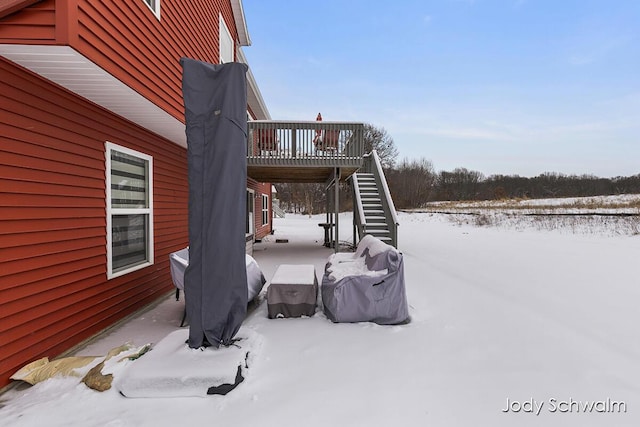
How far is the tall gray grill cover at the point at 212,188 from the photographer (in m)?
2.50

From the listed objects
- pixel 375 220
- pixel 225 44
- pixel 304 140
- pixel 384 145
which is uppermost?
pixel 384 145

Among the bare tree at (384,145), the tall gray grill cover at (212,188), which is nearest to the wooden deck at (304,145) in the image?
the tall gray grill cover at (212,188)

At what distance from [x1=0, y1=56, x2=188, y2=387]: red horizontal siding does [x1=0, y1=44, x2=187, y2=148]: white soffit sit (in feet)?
0.38

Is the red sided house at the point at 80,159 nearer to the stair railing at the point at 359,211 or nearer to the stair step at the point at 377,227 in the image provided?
the stair railing at the point at 359,211

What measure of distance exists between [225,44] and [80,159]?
5640 mm

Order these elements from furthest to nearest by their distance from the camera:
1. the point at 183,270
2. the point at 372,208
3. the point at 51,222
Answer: the point at 372,208, the point at 183,270, the point at 51,222

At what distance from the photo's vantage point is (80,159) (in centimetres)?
317

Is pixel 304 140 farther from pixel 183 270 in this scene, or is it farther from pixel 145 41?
pixel 183 270

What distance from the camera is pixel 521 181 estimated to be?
49.1 m

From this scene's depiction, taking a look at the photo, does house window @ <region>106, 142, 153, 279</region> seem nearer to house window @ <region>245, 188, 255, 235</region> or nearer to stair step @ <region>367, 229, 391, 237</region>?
stair step @ <region>367, 229, 391, 237</region>

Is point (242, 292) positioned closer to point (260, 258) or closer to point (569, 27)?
point (260, 258)

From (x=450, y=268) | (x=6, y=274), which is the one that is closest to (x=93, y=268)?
(x=6, y=274)

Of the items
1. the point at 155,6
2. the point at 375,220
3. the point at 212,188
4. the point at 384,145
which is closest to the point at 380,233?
the point at 375,220

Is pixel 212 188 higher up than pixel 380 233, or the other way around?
pixel 212 188
